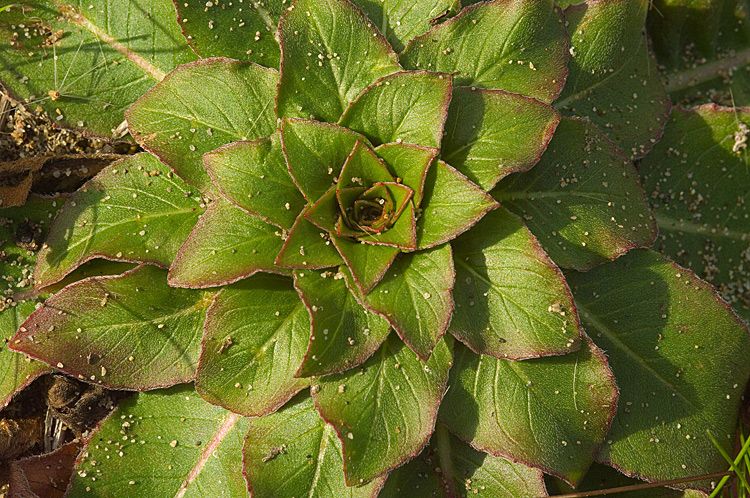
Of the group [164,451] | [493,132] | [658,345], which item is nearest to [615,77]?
[493,132]

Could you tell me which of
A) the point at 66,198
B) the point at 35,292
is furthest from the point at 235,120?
the point at 35,292

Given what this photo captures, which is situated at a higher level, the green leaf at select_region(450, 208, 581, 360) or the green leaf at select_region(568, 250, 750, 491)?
the green leaf at select_region(450, 208, 581, 360)

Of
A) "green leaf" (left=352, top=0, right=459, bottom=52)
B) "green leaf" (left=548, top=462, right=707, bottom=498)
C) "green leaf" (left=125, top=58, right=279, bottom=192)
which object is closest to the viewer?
"green leaf" (left=125, top=58, right=279, bottom=192)

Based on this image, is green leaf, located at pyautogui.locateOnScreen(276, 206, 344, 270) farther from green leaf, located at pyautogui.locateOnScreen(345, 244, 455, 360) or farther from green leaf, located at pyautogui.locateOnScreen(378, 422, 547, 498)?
green leaf, located at pyautogui.locateOnScreen(378, 422, 547, 498)

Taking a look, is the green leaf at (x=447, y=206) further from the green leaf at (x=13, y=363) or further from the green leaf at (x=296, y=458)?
the green leaf at (x=13, y=363)

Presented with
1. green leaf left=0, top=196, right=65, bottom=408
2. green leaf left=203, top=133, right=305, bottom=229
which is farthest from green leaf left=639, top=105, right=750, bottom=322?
green leaf left=0, top=196, right=65, bottom=408

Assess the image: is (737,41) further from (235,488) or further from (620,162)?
(235,488)

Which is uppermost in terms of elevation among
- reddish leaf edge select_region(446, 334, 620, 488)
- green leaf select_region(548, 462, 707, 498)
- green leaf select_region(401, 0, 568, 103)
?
green leaf select_region(401, 0, 568, 103)

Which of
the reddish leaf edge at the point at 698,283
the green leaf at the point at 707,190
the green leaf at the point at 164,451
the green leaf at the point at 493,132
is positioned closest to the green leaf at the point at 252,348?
the green leaf at the point at 164,451
